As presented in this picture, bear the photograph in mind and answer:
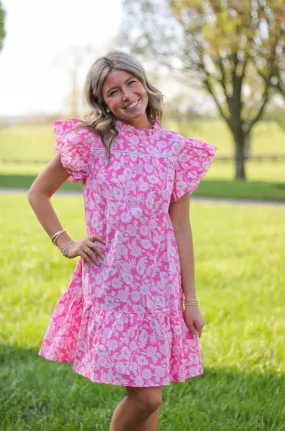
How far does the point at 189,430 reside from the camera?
348 cm

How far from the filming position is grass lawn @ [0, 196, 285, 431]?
3.67 m

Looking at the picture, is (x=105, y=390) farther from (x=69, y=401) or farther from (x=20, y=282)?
(x=20, y=282)

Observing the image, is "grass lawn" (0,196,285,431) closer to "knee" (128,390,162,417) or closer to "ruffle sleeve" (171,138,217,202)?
"knee" (128,390,162,417)

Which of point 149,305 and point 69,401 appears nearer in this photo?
point 149,305

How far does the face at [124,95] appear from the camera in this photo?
2.86m

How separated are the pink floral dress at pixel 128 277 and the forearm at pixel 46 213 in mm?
129

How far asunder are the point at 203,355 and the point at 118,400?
910 millimetres

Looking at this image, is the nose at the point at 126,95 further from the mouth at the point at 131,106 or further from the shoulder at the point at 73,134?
the shoulder at the point at 73,134

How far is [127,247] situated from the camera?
277cm

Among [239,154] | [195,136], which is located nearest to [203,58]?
[239,154]

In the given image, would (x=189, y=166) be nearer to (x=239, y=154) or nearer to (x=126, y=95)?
(x=126, y=95)

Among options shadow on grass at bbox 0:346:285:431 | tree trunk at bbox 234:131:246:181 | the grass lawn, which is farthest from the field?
shadow on grass at bbox 0:346:285:431

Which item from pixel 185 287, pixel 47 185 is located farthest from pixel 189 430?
pixel 47 185

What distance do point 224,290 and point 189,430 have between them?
3.15m
